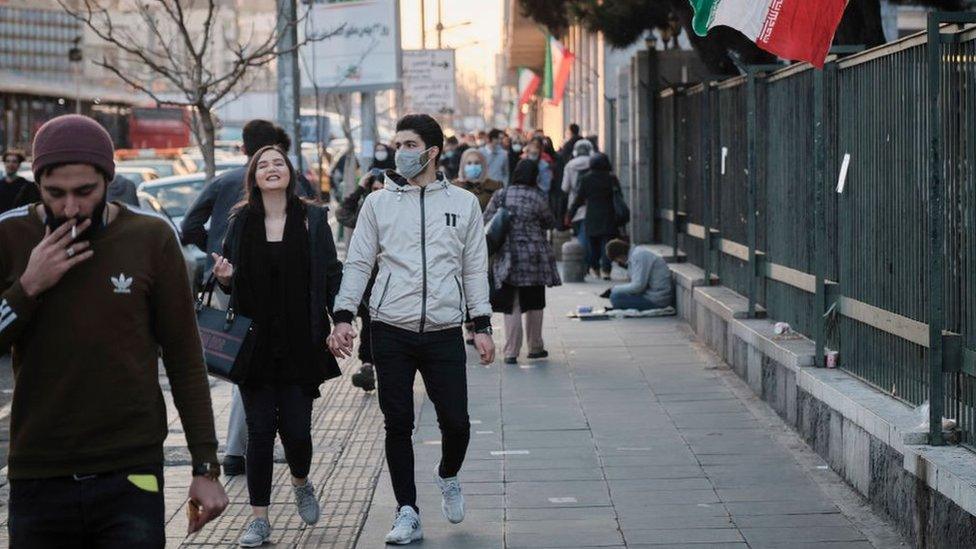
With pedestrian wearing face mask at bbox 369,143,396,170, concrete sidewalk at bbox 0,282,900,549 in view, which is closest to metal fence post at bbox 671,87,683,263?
pedestrian wearing face mask at bbox 369,143,396,170

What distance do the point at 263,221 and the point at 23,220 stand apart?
10.7ft

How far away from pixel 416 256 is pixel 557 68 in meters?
23.6

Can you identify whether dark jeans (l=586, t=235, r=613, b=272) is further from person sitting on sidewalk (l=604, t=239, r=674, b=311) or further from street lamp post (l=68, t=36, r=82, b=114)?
street lamp post (l=68, t=36, r=82, b=114)

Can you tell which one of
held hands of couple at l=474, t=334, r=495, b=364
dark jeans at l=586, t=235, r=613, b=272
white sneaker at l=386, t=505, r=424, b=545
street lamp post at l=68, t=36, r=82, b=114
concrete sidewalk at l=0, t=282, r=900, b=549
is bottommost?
concrete sidewalk at l=0, t=282, r=900, b=549

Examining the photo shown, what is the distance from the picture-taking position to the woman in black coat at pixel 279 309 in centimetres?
730

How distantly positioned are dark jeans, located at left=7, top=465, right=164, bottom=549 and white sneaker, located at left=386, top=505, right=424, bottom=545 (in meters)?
3.02

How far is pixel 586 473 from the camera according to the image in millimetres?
8773

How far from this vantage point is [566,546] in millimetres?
7137

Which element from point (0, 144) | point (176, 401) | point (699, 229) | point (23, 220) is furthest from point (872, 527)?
point (0, 144)

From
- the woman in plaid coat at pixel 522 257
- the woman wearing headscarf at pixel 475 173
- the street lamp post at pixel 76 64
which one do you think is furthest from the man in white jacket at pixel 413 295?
the street lamp post at pixel 76 64

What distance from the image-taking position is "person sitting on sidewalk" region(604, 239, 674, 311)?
55.2 feet

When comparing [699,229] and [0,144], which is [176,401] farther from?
[0,144]

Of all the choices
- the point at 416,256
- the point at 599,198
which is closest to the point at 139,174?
the point at 599,198

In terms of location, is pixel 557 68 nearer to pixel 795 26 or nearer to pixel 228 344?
pixel 795 26
